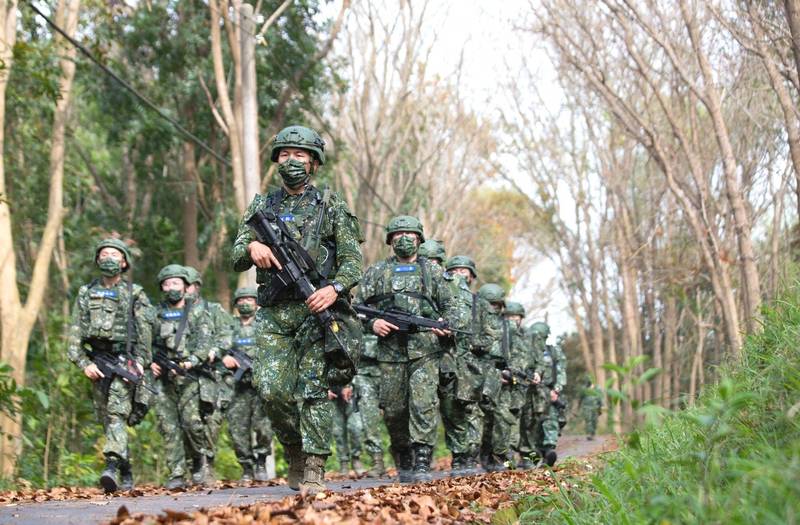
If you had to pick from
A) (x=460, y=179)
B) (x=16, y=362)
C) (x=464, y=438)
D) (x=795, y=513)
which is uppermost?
(x=460, y=179)

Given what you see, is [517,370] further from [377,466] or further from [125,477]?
[125,477]

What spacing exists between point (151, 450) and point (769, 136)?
11317mm

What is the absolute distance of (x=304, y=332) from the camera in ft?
23.1

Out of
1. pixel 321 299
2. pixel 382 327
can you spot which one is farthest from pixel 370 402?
pixel 321 299

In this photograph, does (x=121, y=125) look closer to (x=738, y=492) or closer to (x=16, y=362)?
(x=16, y=362)

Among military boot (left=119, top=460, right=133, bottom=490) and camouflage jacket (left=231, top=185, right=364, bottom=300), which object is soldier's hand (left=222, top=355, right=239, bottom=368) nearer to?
military boot (left=119, top=460, right=133, bottom=490)

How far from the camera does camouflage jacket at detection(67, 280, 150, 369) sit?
30.3 ft

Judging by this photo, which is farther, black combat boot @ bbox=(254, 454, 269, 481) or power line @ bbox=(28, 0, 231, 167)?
black combat boot @ bbox=(254, 454, 269, 481)

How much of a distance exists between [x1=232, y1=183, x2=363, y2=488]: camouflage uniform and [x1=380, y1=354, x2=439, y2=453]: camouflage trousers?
2.27 m

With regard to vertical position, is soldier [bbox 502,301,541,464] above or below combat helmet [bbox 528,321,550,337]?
below

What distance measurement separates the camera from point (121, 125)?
22516mm

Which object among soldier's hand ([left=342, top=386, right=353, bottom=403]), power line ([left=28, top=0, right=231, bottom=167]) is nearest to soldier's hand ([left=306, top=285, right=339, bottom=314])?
power line ([left=28, top=0, right=231, bottom=167])

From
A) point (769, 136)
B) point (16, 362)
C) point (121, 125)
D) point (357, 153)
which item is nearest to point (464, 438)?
point (16, 362)

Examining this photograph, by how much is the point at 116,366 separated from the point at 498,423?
185 inches
